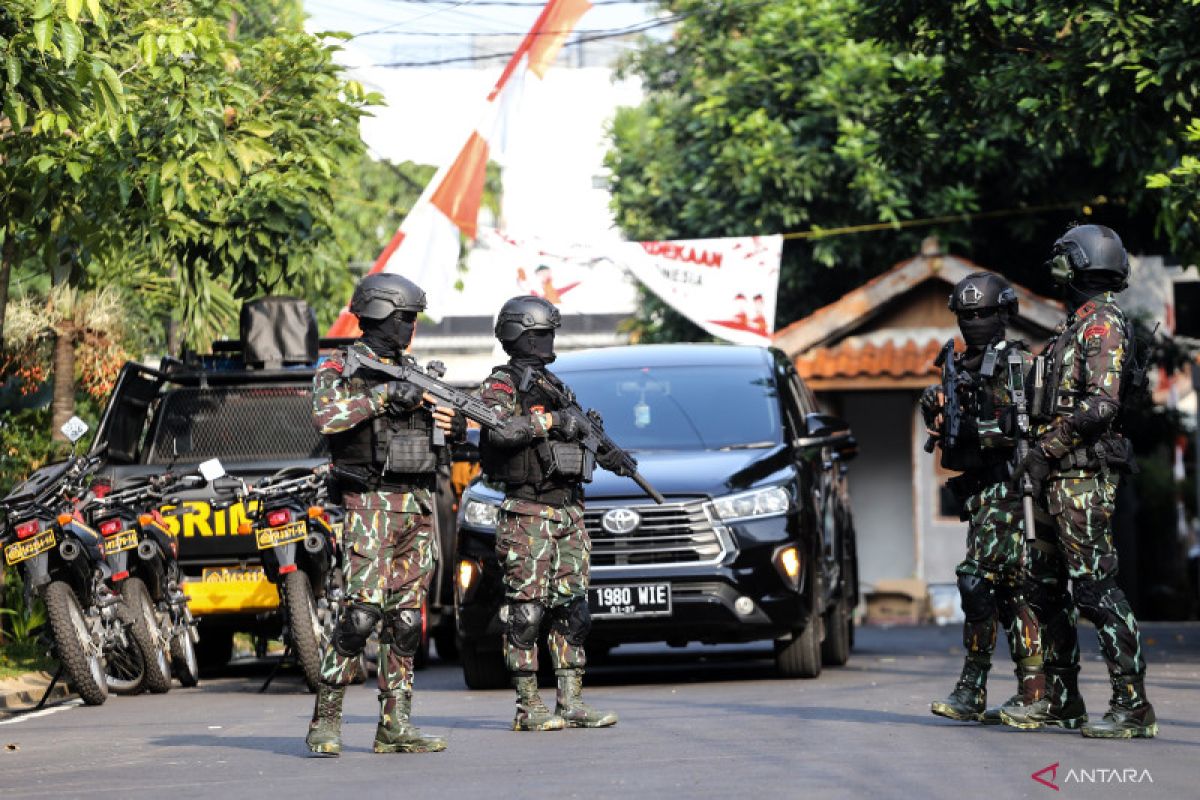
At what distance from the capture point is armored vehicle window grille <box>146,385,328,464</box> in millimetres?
14805

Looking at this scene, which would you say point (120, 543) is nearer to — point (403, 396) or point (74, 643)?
point (74, 643)

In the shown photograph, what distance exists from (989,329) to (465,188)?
45.7 ft

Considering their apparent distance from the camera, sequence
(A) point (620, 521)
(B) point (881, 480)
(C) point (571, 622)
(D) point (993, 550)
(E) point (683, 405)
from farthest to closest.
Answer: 1. (B) point (881, 480)
2. (E) point (683, 405)
3. (A) point (620, 521)
4. (C) point (571, 622)
5. (D) point (993, 550)

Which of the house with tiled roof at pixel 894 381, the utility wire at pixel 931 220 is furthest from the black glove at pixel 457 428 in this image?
the utility wire at pixel 931 220

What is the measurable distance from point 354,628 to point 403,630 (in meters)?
0.23

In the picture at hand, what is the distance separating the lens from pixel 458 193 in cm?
2316

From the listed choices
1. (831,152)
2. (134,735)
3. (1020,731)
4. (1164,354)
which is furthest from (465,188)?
(1020,731)

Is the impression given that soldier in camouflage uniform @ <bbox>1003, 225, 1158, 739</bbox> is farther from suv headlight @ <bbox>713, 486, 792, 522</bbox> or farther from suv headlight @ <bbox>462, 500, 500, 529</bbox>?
suv headlight @ <bbox>462, 500, 500, 529</bbox>

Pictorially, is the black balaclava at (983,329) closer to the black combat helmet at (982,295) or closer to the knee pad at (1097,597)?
the black combat helmet at (982,295)

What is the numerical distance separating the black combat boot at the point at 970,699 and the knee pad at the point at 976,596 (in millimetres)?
224

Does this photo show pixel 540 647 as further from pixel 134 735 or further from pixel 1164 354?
pixel 1164 354

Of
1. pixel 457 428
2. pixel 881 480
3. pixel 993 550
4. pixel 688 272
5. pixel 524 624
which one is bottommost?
pixel 524 624

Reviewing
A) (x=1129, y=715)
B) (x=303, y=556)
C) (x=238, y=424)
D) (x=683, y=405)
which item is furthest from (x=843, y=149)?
(x=1129, y=715)

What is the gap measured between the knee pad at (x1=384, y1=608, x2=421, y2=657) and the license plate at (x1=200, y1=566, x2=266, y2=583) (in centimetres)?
473
